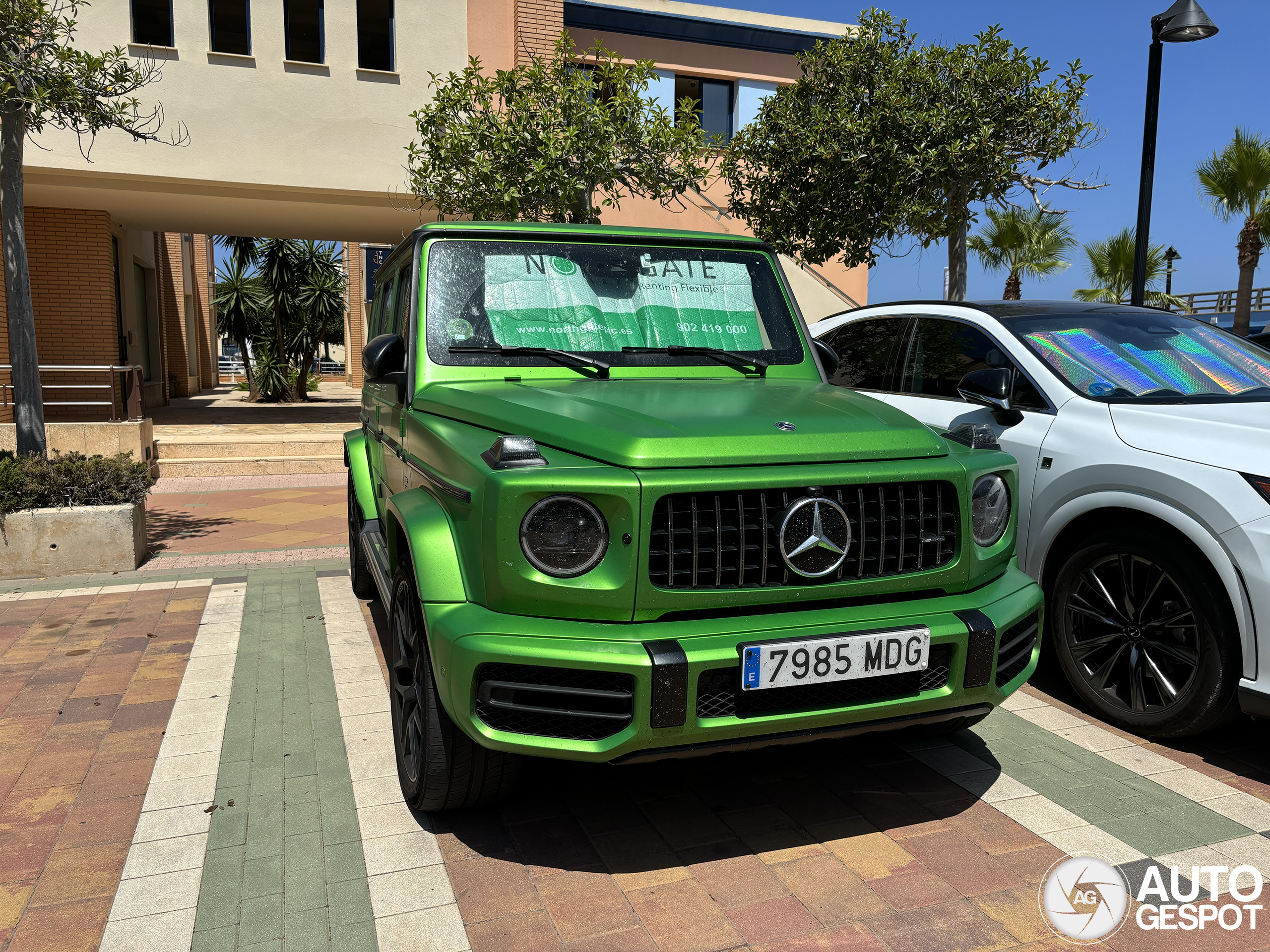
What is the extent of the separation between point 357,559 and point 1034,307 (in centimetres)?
429

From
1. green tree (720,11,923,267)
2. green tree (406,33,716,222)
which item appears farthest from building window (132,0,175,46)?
green tree (720,11,923,267)

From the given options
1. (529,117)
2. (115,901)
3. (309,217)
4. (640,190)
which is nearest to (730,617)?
(115,901)

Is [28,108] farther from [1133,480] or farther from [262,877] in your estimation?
[1133,480]

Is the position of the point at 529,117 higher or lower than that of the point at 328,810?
higher

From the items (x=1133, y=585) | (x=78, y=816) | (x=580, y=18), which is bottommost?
(x=78, y=816)

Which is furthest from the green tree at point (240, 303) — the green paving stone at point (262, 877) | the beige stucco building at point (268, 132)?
the green paving stone at point (262, 877)

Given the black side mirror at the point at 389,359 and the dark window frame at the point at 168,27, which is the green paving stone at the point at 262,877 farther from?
the dark window frame at the point at 168,27

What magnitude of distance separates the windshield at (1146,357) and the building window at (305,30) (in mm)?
11758

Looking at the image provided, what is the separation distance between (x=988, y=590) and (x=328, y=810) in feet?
7.70

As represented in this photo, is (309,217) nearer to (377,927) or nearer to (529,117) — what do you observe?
(529,117)

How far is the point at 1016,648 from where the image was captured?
2891 mm

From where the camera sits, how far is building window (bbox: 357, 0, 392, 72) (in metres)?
13.1

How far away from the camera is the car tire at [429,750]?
2.80m

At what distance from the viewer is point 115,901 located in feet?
8.68
